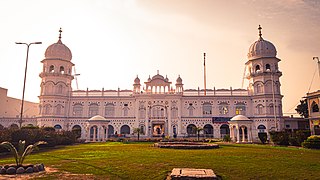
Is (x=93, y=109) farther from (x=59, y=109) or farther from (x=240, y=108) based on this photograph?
(x=240, y=108)

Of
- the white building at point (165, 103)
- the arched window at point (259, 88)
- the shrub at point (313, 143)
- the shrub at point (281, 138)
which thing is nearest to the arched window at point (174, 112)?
the white building at point (165, 103)

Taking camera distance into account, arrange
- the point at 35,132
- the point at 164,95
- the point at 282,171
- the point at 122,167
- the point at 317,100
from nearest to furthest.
A: the point at 282,171 < the point at 122,167 < the point at 35,132 < the point at 317,100 < the point at 164,95

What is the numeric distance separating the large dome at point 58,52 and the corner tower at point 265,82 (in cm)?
3964

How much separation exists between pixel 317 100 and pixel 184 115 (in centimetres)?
2396

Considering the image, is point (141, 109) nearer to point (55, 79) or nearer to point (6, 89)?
point (55, 79)

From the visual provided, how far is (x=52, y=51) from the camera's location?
2215 inches

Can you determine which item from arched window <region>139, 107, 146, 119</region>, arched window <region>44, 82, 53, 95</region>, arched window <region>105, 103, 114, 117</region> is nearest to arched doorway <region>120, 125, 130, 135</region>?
arched window <region>105, 103, 114, 117</region>

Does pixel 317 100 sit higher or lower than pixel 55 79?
lower

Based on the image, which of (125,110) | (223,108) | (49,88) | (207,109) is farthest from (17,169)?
(223,108)

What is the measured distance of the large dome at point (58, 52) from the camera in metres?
56.0

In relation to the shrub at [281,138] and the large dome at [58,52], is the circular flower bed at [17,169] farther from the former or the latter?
Answer: the large dome at [58,52]

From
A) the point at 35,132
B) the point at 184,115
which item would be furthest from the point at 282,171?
the point at 184,115

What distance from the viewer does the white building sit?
52719 mm

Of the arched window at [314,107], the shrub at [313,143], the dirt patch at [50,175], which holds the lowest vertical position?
the dirt patch at [50,175]
